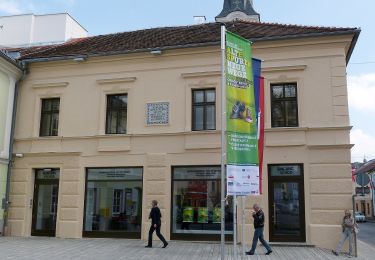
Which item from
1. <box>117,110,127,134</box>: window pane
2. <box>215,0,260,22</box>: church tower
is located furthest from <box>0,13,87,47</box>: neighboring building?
<box>215,0,260,22</box>: church tower

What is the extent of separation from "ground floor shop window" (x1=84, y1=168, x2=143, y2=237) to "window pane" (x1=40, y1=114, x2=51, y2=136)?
2.64 m

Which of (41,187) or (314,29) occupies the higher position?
(314,29)

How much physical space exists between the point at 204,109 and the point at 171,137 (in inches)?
65.4

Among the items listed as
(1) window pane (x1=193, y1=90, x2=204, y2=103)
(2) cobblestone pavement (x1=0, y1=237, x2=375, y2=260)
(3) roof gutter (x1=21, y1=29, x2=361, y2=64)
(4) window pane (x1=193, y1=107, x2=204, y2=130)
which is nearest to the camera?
(2) cobblestone pavement (x1=0, y1=237, x2=375, y2=260)

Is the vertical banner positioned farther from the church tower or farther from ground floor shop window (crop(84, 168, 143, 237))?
the church tower

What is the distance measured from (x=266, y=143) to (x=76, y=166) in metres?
7.50

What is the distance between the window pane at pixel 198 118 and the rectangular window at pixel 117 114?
2.81 meters

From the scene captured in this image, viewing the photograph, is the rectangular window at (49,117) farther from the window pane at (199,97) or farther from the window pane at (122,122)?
the window pane at (199,97)

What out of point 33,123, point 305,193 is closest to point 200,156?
point 305,193

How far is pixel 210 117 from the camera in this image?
1664cm

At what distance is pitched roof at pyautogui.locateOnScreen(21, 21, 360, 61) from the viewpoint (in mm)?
16188

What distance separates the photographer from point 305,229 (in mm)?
14938

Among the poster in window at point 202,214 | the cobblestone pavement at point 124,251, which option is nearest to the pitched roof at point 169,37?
the poster in window at point 202,214

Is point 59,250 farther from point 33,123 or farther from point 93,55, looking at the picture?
point 93,55
